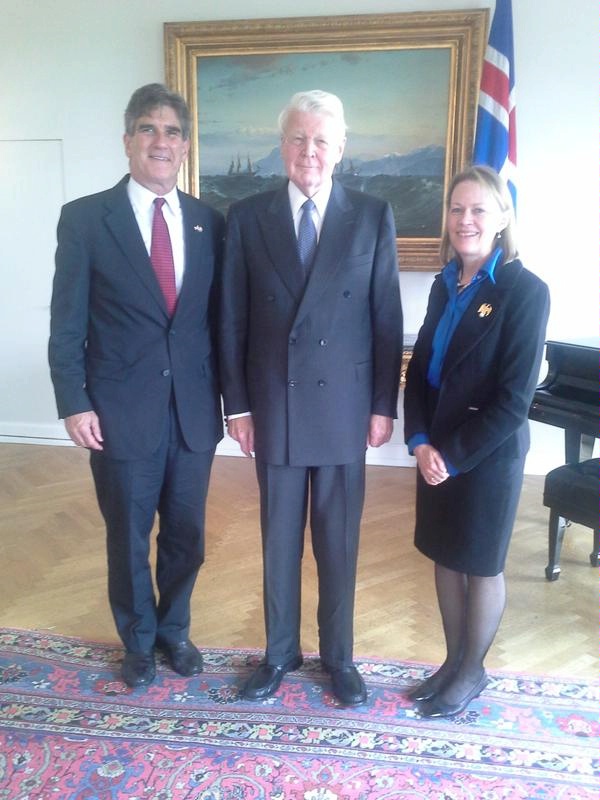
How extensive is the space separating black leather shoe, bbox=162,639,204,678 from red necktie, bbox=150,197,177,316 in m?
1.10

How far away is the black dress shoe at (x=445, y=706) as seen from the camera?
75.7 inches

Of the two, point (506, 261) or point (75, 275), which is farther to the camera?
point (75, 275)

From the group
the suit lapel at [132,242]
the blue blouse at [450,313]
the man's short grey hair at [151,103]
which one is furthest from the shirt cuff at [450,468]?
the man's short grey hair at [151,103]

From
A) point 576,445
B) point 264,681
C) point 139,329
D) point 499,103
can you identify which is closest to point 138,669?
point 264,681

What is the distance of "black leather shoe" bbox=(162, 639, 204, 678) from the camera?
2.11m

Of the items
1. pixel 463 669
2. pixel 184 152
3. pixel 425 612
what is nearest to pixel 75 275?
pixel 184 152

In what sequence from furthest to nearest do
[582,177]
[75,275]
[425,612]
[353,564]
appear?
1. [582,177]
2. [425,612]
3. [353,564]
4. [75,275]

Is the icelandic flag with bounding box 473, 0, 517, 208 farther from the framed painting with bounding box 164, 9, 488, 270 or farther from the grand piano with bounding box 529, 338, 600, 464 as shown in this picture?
the grand piano with bounding box 529, 338, 600, 464

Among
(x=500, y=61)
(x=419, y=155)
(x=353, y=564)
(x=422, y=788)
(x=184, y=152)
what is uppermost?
(x=500, y=61)

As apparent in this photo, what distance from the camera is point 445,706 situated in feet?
6.32

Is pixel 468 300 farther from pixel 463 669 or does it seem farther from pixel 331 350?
pixel 463 669

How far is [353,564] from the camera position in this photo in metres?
1.93

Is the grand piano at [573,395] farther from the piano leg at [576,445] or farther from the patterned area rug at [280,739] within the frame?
the patterned area rug at [280,739]

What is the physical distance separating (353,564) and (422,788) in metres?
0.59
